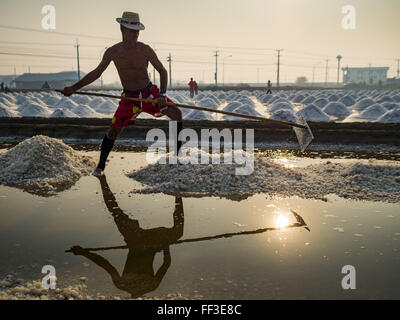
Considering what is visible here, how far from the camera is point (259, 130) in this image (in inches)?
345

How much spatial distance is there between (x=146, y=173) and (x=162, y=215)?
1505 mm

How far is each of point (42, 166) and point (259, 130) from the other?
5526mm

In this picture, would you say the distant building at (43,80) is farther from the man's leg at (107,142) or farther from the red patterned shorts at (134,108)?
the red patterned shorts at (134,108)

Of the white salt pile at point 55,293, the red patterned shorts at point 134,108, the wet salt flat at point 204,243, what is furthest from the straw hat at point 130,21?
the white salt pile at point 55,293

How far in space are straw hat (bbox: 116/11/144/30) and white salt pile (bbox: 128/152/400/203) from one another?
175 cm

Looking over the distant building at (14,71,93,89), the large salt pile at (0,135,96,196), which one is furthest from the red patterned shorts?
the distant building at (14,71,93,89)

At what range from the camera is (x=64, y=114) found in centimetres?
1438

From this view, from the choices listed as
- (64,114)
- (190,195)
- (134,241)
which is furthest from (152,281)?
(64,114)

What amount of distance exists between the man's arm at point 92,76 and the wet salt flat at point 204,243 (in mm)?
1350

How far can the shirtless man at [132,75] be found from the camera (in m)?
4.26

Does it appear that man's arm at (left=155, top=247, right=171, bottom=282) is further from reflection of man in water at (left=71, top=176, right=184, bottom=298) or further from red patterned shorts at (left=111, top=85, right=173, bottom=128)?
red patterned shorts at (left=111, top=85, right=173, bottom=128)

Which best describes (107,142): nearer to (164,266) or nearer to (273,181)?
(273,181)
